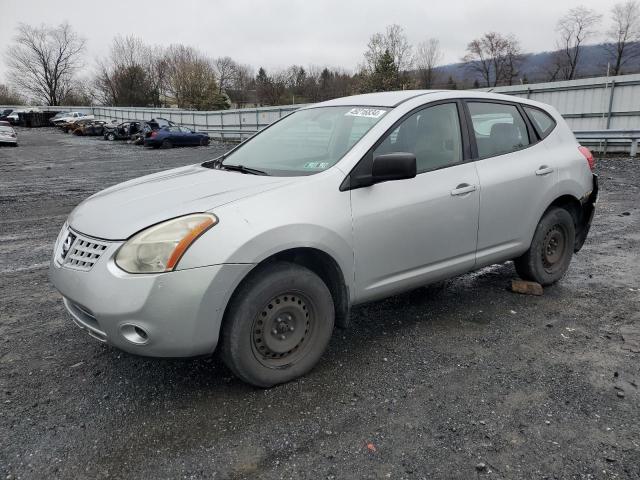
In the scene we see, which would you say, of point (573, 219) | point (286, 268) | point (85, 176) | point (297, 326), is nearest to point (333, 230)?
point (286, 268)

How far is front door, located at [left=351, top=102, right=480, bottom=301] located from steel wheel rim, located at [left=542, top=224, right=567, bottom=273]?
1.10m

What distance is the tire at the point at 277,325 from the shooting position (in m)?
2.86

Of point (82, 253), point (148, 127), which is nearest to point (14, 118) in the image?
point (148, 127)

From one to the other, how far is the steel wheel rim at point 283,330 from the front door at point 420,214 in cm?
42

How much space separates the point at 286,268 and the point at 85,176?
14260 mm

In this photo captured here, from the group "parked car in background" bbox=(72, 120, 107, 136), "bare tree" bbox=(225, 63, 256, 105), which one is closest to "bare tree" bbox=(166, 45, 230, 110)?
"bare tree" bbox=(225, 63, 256, 105)

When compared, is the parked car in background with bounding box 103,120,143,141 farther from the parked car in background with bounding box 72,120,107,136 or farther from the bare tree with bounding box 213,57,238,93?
the bare tree with bounding box 213,57,238,93

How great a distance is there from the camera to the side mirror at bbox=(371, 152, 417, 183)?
3.14m

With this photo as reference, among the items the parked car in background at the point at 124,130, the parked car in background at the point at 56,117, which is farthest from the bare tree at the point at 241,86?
the parked car in background at the point at 124,130

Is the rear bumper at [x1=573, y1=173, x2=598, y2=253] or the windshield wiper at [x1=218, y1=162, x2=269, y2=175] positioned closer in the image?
the windshield wiper at [x1=218, y1=162, x2=269, y2=175]

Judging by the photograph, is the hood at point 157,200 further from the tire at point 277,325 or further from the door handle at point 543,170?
the door handle at point 543,170

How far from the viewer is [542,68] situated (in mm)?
70875

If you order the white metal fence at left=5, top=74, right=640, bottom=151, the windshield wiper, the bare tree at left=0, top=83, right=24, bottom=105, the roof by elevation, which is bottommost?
the windshield wiper

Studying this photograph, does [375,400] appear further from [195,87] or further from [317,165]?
[195,87]
